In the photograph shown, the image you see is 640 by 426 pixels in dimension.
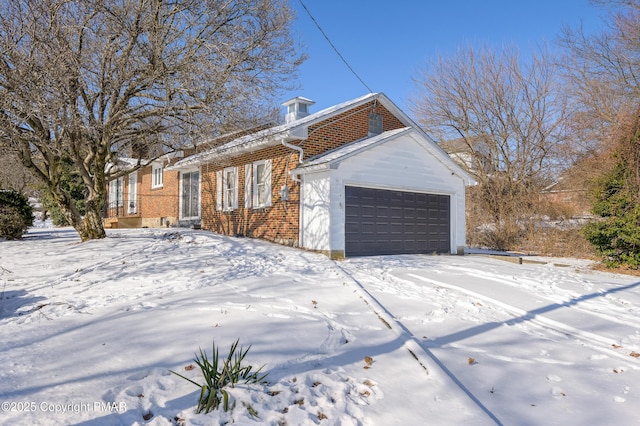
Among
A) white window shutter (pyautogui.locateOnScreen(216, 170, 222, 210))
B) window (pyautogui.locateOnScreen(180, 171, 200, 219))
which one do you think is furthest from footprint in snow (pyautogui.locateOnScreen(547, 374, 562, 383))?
window (pyautogui.locateOnScreen(180, 171, 200, 219))

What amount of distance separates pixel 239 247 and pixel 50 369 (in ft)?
24.2

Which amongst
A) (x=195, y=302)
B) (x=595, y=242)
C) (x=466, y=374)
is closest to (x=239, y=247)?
(x=195, y=302)

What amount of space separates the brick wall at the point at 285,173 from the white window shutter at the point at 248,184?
144mm

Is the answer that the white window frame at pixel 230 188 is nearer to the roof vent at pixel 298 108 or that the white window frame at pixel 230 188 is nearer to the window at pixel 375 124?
the roof vent at pixel 298 108

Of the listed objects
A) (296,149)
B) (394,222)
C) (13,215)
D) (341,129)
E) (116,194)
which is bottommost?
(394,222)

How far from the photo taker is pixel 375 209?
12.8 m

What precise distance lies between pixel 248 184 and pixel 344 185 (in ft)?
13.3

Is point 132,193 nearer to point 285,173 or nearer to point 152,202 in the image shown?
point 152,202

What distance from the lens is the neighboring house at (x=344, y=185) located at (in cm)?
1199

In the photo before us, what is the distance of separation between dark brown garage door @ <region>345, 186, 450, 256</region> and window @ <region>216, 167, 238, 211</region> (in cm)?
482

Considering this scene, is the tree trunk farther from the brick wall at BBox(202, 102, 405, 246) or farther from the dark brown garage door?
the dark brown garage door

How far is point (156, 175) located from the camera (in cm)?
2069

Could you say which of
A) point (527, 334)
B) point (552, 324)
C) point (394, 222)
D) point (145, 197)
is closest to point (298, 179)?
point (394, 222)

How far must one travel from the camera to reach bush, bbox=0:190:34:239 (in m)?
12.1
